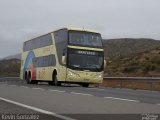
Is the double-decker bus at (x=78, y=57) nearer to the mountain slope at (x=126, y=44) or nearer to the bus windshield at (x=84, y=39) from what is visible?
the bus windshield at (x=84, y=39)

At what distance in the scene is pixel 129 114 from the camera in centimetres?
1145

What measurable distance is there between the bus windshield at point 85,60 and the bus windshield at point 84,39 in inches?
26.0

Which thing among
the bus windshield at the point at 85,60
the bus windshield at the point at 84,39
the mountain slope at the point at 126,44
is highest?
the mountain slope at the point at 126,44

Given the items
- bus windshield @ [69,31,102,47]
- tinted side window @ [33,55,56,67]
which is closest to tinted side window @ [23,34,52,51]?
tinted side window @ [33,55,56,67]

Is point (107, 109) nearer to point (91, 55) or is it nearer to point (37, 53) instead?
point (91, 55)

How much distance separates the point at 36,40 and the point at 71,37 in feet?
30.8

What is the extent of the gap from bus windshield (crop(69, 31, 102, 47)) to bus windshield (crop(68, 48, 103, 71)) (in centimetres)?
66

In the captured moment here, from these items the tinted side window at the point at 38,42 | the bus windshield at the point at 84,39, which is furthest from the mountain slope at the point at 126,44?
the bus windshield at the point at 84,39

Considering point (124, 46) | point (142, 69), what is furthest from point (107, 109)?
point (124, 46)

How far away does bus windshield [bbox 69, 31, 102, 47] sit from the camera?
32.1m

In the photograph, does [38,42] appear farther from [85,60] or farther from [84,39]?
[85,60]

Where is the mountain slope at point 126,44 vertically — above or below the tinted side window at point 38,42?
above

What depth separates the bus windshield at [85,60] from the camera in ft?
106

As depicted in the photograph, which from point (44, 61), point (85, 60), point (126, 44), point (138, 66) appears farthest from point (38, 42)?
point (126, 44)
